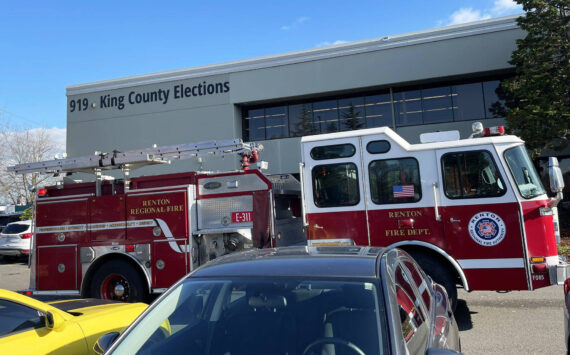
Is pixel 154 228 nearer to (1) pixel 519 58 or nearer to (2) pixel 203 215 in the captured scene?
(2) pixel 203 215

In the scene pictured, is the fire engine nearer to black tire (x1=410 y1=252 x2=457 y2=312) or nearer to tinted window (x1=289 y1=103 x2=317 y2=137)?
black tire (x1=410 y1=252 x2=457 y2=312)

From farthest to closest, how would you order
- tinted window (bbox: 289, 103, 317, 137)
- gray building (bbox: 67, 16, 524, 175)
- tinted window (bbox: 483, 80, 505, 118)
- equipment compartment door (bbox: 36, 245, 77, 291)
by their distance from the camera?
tinted window (bbox: 289, 103, 317, 137) → tinted window (bbox: 483, 80, 505, 118) → gray building (bbox: 67, 16, 524, 175) → equipment compartment door (bbox: 36, 245, 77, 291)

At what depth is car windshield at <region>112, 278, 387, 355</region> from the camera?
7.02ft

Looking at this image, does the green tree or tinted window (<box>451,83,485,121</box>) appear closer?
the green tree

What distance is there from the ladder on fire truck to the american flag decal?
2567 mm

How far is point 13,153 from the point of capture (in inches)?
1340

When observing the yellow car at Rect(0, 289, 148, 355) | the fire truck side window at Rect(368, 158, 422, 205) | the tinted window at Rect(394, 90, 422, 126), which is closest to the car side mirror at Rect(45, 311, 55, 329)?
the yellow car at Rect(0, 289, 148, 355)

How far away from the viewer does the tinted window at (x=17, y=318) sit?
338 centimetres

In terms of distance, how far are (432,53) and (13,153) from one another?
3278 centimetres

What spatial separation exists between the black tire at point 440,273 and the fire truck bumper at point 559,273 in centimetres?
115

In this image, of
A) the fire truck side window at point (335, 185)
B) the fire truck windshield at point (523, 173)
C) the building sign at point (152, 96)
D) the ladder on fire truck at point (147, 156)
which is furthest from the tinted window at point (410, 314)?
the building sign at point (152, 96)

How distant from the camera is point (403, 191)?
19.4 ft

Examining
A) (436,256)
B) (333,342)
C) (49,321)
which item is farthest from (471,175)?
(49,321)

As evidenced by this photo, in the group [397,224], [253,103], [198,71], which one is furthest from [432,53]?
[397,224]
